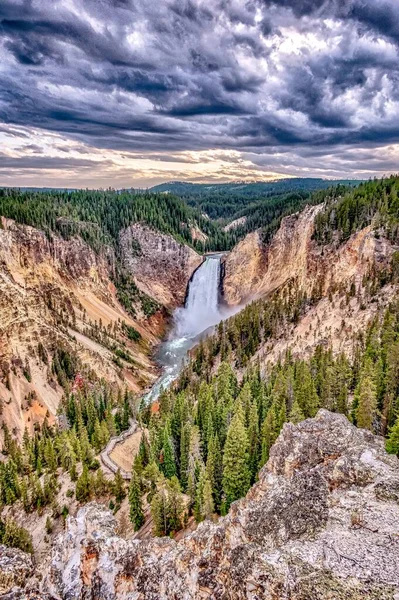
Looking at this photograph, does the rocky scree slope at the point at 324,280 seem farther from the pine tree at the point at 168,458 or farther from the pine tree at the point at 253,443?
the pine tree at the point at 168,458

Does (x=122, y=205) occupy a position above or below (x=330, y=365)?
above

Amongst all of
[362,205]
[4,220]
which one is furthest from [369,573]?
[4,220]

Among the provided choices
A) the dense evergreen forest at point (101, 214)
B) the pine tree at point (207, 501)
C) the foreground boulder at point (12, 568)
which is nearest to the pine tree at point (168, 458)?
the pine tree at point (207, 501)

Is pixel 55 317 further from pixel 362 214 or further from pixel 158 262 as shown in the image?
pixel 362 214

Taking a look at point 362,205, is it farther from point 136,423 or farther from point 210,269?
point 136,423

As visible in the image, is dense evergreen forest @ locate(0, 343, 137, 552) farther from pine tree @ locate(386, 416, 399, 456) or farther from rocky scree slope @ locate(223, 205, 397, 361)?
rocky scree slope @ locate(223, 205, 397, 361)

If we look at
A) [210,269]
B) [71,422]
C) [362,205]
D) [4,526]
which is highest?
[362,205]

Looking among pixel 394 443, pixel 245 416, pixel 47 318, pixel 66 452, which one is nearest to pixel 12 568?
pixel 394 443
